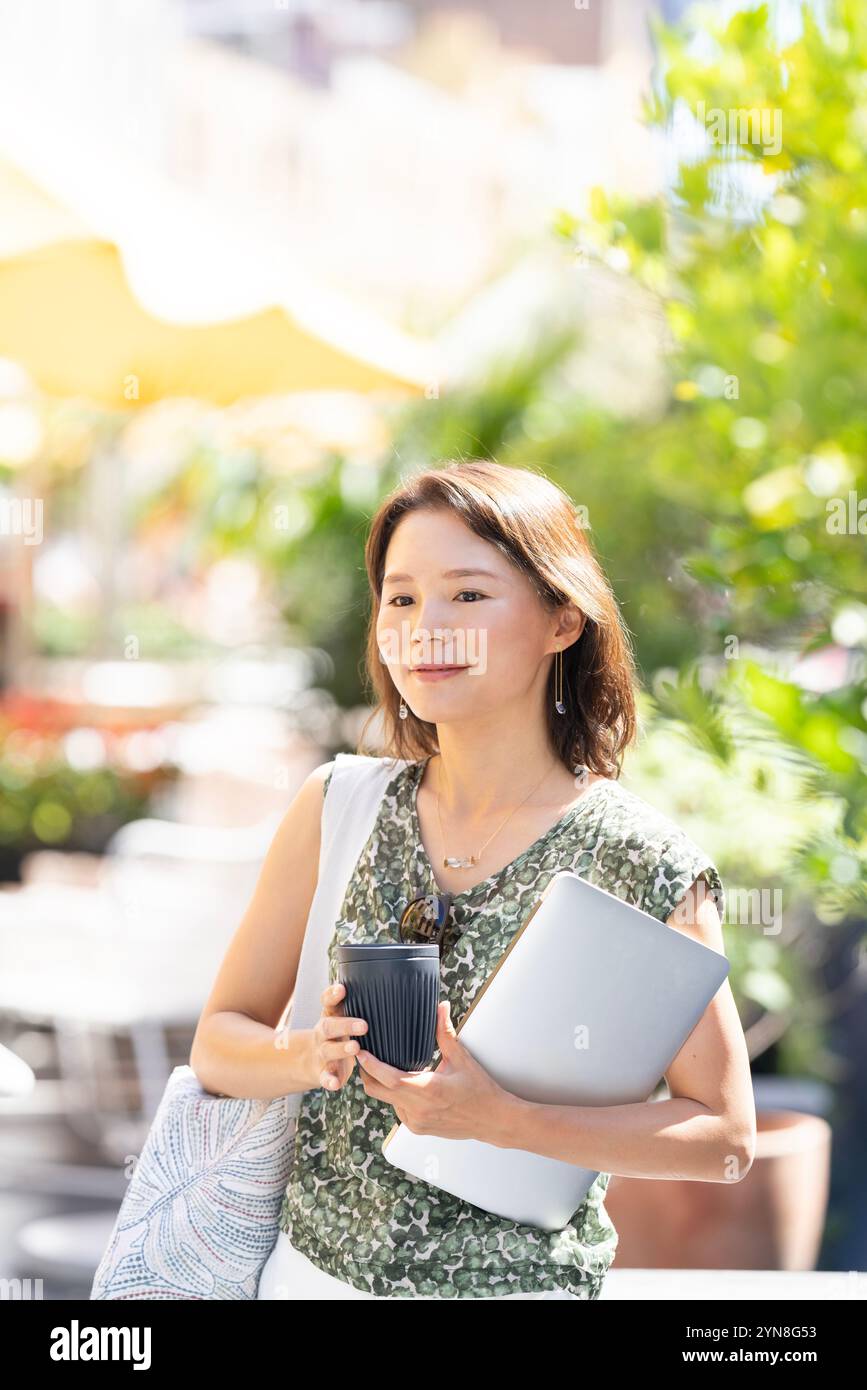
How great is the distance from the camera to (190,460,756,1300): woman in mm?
1287

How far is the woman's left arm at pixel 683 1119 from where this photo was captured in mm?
1250

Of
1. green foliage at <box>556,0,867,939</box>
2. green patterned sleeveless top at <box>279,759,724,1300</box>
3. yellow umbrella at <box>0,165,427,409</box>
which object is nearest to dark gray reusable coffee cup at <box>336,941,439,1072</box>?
green patterned sleeveless top at <box>279,759,724,1300</box>

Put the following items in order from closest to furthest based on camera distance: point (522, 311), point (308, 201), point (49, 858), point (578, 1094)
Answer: point (578, 1094) < point (522, 311) < point (49, 858) < point (308, 201)

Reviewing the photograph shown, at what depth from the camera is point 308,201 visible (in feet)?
47.9

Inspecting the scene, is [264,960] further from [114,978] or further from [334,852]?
[114,978]

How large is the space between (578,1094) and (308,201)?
1435 centimetres

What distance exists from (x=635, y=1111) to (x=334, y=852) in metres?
0.41

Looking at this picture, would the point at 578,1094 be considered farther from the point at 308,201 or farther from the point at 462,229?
the point at 308,201

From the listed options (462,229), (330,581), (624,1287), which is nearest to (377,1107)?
(624,1287)

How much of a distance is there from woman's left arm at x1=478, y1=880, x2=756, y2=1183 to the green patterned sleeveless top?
8 centimetres

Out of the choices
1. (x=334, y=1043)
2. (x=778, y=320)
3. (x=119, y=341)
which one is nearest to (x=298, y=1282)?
(x=334, y=1043)

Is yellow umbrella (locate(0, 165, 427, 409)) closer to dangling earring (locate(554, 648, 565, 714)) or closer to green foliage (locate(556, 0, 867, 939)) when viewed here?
green foliage (locate(556, 0, 867, 939))

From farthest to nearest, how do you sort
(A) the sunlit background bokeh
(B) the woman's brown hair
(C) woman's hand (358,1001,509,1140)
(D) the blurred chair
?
(D) the blurred chair < (A) the sunlit background bokeh < (B) the woman's brown hair < (C) woman's hand (358,1001,509,1140)
